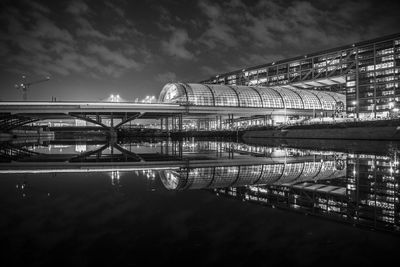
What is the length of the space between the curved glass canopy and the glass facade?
2.26m

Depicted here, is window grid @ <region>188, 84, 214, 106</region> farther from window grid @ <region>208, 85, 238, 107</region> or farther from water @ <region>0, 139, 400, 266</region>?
water @ <region>0, 139, 400, 266</region>

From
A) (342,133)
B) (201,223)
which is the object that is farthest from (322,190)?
(342,133)

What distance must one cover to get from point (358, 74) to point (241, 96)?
160 ft

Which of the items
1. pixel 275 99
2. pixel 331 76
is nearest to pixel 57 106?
pixel 275 99

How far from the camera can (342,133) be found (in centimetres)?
4878

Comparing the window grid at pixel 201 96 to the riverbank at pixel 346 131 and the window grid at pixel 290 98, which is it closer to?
the window grid at pixel 290 98

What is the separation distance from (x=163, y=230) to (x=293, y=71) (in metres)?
148

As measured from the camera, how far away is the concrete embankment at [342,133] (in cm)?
4166

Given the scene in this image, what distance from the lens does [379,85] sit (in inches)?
4663

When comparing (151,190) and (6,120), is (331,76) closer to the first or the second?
(6,120)

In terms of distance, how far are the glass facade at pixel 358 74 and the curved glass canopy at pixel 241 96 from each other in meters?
2.26

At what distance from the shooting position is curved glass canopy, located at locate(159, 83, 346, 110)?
105812 millimetres

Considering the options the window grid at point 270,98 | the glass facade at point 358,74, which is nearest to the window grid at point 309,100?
the glass facade at point 358,74

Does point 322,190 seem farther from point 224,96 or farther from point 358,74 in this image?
point 358,74
